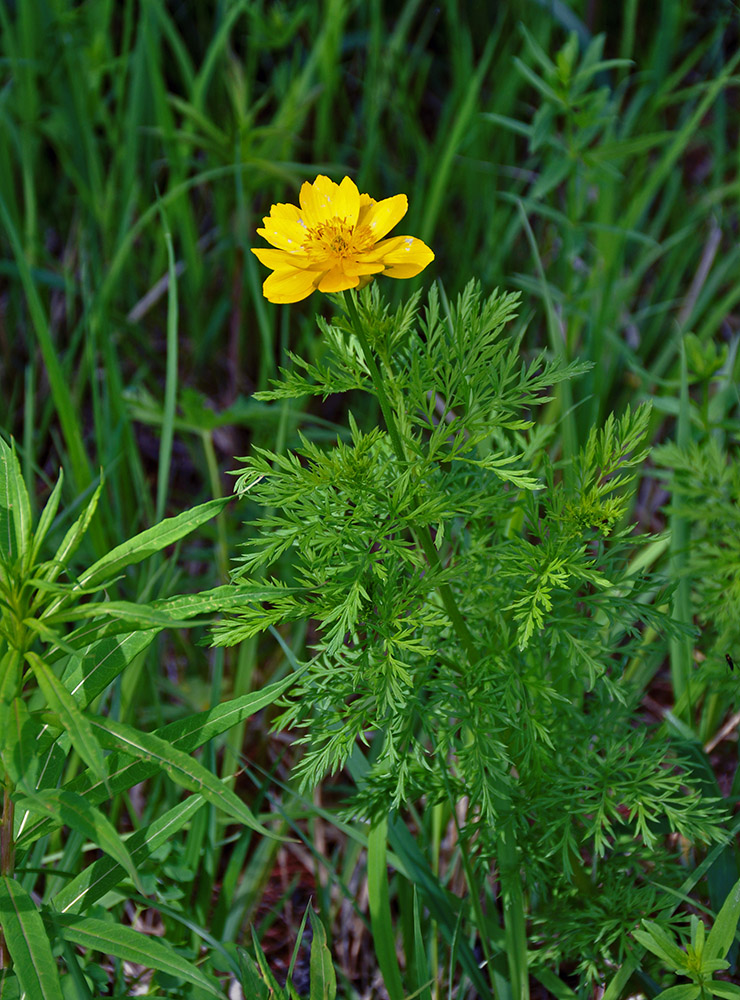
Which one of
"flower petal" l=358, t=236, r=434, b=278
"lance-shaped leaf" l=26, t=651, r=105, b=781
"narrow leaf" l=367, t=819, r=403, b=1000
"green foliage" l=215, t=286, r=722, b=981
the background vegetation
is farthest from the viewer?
the background vegetation

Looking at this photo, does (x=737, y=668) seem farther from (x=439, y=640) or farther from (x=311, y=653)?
(x=311, y=653)

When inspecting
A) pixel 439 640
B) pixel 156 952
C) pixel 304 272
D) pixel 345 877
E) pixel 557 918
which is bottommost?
pixel 345 877

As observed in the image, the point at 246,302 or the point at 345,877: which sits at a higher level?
the point at 246,302

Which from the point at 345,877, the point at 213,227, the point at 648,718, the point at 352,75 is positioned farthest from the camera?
the point at 352,75

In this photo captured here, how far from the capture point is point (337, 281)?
0.99 metres

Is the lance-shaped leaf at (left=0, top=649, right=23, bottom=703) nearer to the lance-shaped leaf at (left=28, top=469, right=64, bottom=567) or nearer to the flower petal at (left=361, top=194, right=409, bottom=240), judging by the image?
the lance-shaped leaf at (left=28, top=469, right=64, bottom=567)

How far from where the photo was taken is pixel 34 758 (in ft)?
3.36

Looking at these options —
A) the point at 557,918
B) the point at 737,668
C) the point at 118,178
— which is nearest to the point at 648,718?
the point at 737,668

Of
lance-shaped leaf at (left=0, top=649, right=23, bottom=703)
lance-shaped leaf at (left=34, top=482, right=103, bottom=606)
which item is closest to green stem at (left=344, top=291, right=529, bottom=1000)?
lance-shaped leaf at (left=34, top=482, right=103, bottom=606)

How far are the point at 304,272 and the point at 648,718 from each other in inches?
55.4

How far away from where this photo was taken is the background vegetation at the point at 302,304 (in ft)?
5.36

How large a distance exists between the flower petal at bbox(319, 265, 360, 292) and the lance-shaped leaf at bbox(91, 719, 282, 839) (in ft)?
1.78

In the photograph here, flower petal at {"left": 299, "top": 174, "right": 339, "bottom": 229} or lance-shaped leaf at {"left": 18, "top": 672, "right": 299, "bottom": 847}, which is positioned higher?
flower petal at {"left": 299, "top": 174, "right": 339, "bottom": 229}

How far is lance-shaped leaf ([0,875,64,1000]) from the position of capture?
0.99m
